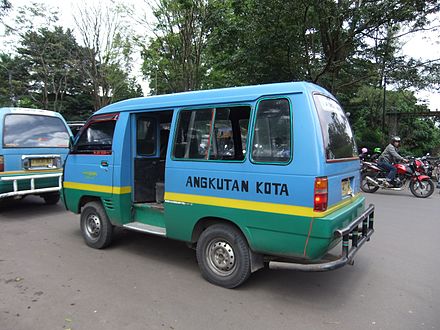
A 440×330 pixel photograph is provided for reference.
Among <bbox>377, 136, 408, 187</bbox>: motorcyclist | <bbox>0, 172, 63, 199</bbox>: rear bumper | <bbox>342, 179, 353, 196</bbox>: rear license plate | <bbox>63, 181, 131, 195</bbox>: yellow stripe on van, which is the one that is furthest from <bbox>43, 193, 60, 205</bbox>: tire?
<bbox>377, 136, 408, 187</bbox>: motorcyclist

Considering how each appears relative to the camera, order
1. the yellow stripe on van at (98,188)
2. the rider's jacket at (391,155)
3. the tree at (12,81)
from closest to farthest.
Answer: the yellow stripe on van at (98,188) < the rider's jacket at (391,155) < the tree at (12,81)

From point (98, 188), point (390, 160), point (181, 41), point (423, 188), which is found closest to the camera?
point (98, 188)

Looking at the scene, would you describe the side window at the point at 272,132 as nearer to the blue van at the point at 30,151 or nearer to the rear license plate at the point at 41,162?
the blue van at the point at 30,151

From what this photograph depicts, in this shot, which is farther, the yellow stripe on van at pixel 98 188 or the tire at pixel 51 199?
the tire at pixel 51 199

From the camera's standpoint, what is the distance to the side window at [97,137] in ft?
16.2

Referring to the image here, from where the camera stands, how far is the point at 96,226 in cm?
511

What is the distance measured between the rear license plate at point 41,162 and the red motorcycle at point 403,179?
30.0 feet

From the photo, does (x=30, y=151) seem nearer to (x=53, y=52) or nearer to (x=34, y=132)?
(x=34, y=132)

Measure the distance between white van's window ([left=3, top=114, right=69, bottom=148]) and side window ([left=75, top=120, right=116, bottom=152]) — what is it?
236cm

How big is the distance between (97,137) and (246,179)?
2782 mm

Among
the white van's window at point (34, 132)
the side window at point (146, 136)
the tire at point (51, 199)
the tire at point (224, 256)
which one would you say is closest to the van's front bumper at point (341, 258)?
the tire at point (224, 256)

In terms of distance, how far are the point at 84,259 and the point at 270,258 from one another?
2678mm

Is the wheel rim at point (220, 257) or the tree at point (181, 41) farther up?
the tree at point (181, 41)

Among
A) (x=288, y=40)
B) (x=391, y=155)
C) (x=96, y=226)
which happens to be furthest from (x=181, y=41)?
(x=96, y=226)
